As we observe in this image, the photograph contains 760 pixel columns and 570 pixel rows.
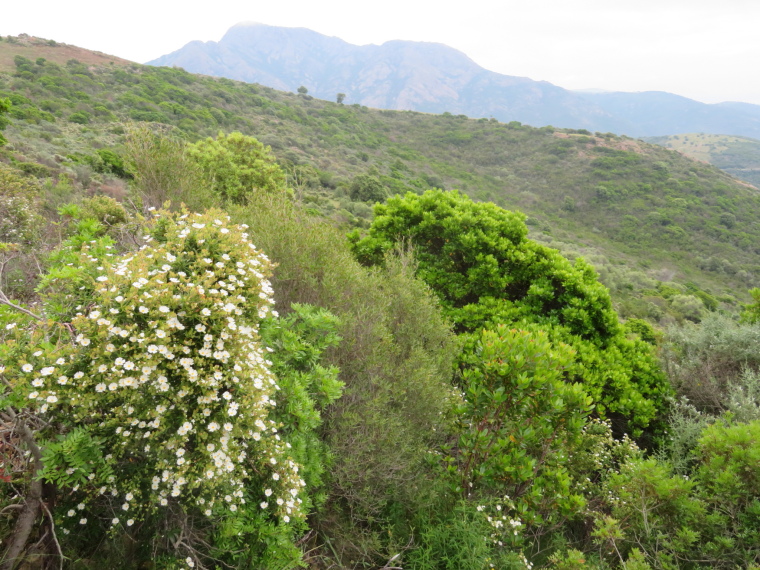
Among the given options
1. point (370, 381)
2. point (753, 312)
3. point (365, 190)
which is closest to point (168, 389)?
point (370, 381)

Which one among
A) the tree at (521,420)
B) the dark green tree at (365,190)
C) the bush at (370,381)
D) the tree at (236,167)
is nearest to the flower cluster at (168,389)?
the bush at (370,381)

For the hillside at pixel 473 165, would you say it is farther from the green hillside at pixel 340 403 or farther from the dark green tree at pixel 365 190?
the green hillside at pixel 340 403

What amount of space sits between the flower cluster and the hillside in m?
17.0

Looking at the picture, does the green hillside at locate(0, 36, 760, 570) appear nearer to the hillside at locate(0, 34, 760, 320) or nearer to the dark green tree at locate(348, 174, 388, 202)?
the hillside at locate(0, 34, 760, 320)

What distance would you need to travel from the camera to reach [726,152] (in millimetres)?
105000

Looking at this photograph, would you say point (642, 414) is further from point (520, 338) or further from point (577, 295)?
point (520, 338)

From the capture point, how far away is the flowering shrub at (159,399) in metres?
2.15

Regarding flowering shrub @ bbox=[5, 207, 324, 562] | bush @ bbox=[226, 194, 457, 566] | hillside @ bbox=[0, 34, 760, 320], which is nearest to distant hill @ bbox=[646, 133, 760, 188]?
hillside @ bbox=[0, 34, 760, 320]

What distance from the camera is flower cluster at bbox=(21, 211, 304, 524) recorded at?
216 cm

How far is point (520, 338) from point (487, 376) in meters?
0.53

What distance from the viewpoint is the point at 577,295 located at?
6867mm

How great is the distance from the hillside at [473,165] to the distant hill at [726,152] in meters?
48.0

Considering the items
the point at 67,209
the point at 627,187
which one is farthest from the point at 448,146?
the point at 67,209

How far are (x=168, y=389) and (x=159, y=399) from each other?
150mm
